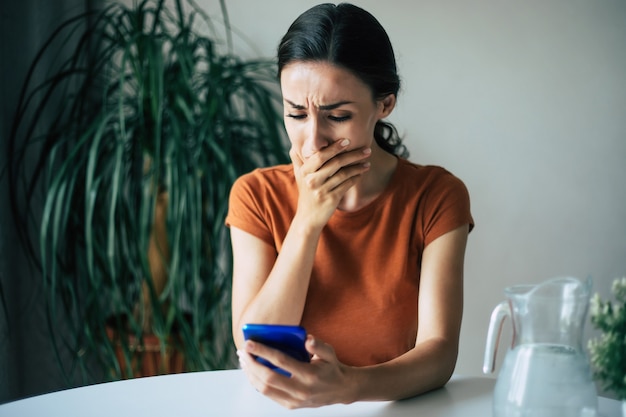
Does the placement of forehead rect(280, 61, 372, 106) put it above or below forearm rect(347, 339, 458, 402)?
above

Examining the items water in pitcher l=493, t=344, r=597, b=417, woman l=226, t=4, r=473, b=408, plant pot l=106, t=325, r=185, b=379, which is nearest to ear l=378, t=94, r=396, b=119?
woman l=226, t=4, r=473, b=408

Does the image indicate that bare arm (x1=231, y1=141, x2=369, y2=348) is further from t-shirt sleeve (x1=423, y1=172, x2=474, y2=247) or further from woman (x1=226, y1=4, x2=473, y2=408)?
t-shirt sleeve (x1=423, y1=172, x2=474, y2=247)

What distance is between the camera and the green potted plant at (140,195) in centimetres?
197

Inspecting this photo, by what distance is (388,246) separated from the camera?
4.66 feet

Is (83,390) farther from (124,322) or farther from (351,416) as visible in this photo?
(124,322)

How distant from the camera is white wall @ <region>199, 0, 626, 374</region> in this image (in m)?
2.43

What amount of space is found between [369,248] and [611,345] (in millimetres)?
705

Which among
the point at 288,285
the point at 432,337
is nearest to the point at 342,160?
the point at 288,285

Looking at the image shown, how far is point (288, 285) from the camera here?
1312 millimetres

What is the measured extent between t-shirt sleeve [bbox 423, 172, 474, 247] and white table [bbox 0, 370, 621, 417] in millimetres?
329

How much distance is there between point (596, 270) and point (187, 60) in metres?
1.53

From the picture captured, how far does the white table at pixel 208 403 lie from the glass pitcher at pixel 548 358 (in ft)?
0.75

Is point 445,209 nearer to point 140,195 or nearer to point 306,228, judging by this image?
point 306,228

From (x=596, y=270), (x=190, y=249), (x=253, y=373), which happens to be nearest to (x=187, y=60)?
(x=190, y=249)
